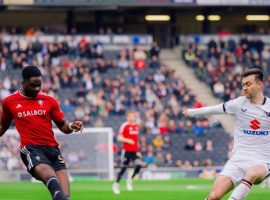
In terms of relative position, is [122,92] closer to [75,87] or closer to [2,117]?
[75,87]

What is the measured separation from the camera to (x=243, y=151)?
46.0ft

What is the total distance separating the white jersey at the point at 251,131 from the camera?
551 inches

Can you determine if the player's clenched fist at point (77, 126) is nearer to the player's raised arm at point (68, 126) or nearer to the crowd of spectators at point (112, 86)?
the player's raised arm at point (68, 126)

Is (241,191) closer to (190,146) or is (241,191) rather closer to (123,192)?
(123,192)

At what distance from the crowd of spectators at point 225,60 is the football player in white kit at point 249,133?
3013cm

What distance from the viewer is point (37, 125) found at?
13.7 m

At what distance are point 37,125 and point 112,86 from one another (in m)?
28.9

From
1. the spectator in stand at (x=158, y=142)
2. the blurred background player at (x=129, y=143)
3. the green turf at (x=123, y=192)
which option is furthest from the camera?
the spectator in stand at (x=158, y=142)

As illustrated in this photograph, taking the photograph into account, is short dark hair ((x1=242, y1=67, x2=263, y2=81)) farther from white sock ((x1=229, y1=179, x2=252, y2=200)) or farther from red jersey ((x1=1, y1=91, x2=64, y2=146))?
red jersey ((x1=1, y1=91, x2=64, y2=146))

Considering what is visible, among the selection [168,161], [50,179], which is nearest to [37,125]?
[50,179]

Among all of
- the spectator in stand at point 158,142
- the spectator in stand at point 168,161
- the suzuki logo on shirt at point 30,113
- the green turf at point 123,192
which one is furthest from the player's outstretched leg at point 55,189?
the spectator in stand at point 158,142

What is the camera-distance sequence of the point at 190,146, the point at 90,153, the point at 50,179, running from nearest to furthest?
1. the point at 50,179
2. the point at 90,153
3. the point at 190,146

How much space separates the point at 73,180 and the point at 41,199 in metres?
9.77

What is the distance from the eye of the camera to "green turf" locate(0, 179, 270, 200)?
21812 millimetres
